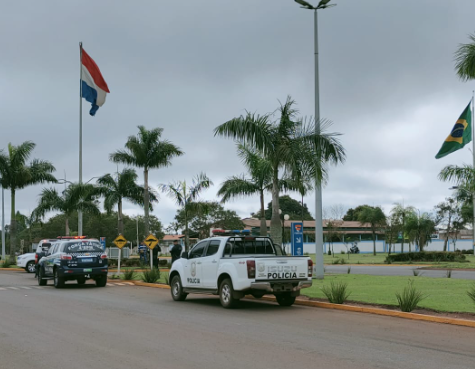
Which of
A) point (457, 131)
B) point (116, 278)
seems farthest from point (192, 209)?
point (457, 131)

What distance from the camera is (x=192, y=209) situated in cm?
3625

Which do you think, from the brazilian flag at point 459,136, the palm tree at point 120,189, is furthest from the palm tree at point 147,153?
the brazilian flag at point 459,136

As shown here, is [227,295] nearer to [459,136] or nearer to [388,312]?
[388,312]

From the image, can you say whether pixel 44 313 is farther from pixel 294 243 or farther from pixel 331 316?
pixel 294 243

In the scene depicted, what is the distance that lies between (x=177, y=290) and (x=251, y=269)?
380cm

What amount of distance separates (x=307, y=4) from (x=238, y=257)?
11522 mm

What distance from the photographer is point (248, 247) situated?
1516 cm

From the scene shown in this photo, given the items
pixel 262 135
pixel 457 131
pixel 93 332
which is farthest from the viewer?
pixel 457 131

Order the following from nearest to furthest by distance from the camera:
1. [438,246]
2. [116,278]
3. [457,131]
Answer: [116,278], [457,131], [438,246]

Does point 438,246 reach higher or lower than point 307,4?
lower

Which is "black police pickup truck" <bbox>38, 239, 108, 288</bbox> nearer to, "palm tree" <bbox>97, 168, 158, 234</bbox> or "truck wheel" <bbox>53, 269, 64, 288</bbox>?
"truck wheel" <bbox>53, 269, 64, 288</bbox>

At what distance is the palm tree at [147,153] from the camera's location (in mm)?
36438

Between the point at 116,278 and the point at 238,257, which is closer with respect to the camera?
the point at 238,257

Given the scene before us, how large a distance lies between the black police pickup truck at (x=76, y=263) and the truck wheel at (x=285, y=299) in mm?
9646
